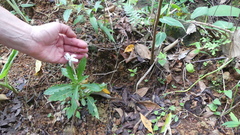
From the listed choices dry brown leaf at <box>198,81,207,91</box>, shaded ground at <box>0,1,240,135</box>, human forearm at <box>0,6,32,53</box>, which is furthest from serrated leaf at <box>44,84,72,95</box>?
dry brown leaf at <box>198,81,207,91</box>

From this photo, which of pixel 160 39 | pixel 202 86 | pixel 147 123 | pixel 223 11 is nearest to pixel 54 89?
pixel 147 123

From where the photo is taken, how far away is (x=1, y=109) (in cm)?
175

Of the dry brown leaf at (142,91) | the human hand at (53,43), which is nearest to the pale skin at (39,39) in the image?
the human hand at (53,43)

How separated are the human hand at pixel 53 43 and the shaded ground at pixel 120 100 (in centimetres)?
26

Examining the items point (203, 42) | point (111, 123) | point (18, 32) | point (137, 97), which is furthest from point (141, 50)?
point (18, 32)

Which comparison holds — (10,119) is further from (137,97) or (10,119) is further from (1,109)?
(137,97)

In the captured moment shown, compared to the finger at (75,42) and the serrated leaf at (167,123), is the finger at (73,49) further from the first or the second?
the serrated leaf at (167,123)

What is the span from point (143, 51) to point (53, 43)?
0.94 m

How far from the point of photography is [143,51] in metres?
1.99

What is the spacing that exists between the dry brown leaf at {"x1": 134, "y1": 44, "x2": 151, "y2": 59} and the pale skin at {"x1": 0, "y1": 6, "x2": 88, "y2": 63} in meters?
0.59

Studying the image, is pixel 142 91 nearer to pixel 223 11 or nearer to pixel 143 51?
pixel 143 51

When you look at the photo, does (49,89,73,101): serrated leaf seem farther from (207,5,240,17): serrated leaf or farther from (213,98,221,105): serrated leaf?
(207,5,240,17): serrated leaf

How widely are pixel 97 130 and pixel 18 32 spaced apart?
110 cm

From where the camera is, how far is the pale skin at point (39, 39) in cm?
153
